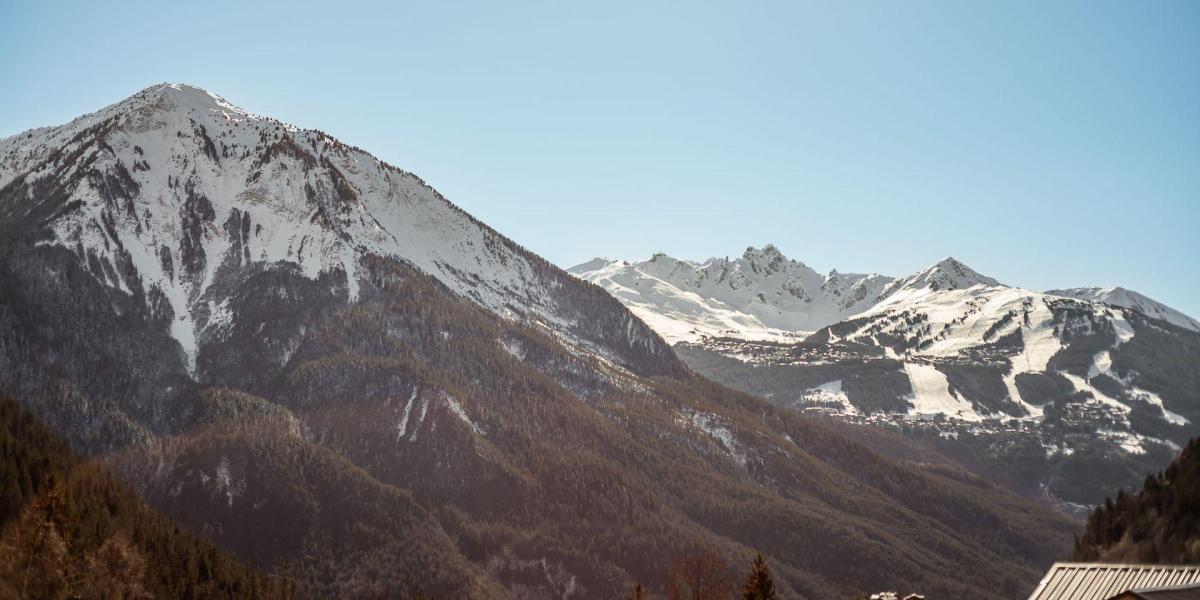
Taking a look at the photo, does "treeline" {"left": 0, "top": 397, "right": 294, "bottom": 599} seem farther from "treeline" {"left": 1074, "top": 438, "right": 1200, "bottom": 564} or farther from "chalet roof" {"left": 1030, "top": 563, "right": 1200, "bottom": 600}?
"treeline" {"left": 1074, "top": 438, "right": 1200, "bottom": 564}

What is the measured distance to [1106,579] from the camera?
80.7m

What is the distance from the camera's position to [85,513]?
179125mm

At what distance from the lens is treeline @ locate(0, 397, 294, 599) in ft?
465

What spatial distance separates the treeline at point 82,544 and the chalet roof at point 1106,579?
12476cm

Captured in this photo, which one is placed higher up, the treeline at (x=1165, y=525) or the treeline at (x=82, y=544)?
the treeline at (x=1165, y=525)

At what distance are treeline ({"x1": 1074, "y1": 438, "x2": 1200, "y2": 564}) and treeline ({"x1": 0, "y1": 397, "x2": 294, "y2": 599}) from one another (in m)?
158

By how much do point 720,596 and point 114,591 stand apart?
111 metres

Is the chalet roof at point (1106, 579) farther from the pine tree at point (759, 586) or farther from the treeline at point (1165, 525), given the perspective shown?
the treeline at point (1165, 525)

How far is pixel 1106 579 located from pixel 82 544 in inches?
5972

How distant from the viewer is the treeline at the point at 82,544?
5581 inches

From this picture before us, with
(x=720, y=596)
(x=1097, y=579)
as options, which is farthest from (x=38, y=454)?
(x=1097, y=579)

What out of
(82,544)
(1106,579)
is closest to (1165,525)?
(1106,579)

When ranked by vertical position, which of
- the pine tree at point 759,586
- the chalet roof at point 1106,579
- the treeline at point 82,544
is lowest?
the treeline at point 82,544

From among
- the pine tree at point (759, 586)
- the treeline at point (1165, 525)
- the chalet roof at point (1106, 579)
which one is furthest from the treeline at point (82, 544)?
the treeline at point (1165, 525)
